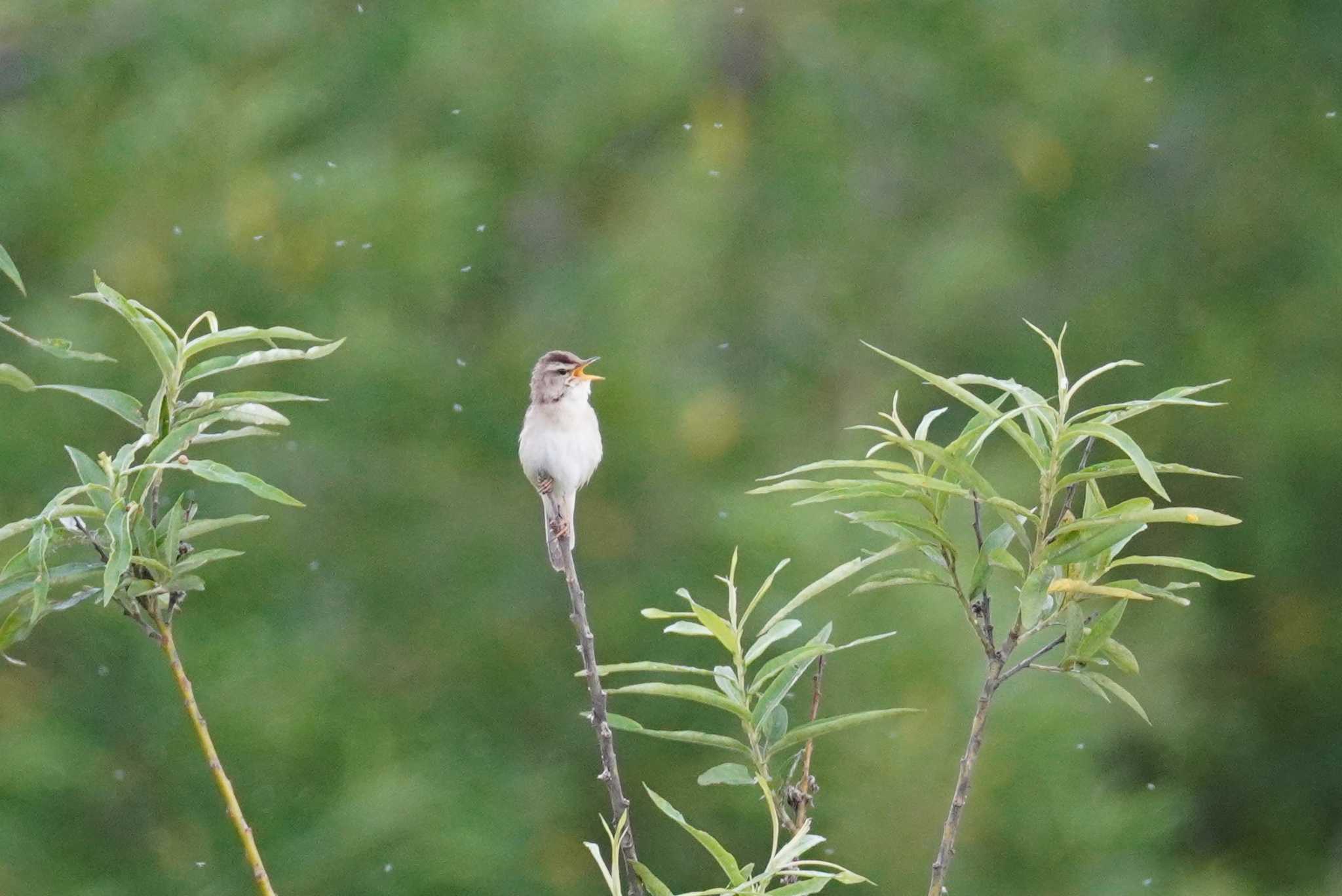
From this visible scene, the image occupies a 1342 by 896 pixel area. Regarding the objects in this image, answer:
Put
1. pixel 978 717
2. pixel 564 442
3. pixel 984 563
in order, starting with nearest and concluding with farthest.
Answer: pixel 978 717 < pixel 984 563 < pixel 564 442

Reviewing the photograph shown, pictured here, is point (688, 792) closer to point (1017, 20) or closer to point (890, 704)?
point (890, 704)

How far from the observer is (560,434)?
2.59 metres

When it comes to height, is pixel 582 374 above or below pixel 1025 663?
below

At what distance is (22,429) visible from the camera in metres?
4.04

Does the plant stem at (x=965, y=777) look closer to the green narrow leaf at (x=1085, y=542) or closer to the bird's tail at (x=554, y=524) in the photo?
the green narrow leaf at (x=1085, y=542)

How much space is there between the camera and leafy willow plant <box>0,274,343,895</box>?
1.04 metres

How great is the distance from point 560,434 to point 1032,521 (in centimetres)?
151

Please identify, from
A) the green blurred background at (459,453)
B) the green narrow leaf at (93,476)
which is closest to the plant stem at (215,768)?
the green narrow leaf at (93,476)

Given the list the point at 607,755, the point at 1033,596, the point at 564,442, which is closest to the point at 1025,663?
the point at 1033,596

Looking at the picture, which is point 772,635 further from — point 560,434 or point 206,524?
point 560,434

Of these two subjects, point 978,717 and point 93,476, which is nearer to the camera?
point 978,717

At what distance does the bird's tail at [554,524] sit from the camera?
68.5 inches

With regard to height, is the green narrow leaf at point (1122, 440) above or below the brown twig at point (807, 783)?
above

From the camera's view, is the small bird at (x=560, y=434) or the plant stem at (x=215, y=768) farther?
the small bird at (x=560, y=434)
